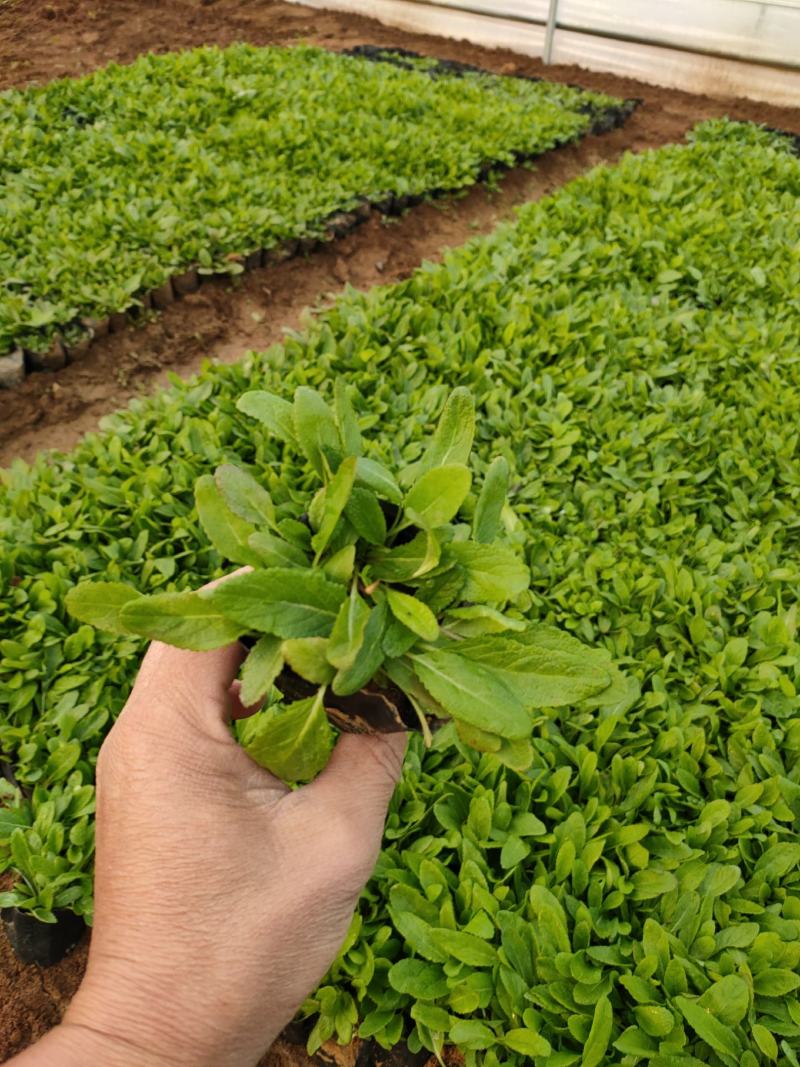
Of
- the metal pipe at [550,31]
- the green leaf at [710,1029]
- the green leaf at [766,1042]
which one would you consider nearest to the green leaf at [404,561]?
the green leaf at [710,1029]

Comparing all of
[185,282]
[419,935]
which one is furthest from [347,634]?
[185,282]

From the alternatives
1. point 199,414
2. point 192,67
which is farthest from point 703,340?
point 192,67

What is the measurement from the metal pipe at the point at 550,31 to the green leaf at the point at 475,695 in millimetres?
11204

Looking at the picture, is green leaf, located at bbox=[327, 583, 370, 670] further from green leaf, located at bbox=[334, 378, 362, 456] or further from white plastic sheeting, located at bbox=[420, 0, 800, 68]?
white plastic sheeting, located at bbox=[420, 0, 800, 68]

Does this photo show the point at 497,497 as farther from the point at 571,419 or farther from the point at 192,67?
the point at 192,67

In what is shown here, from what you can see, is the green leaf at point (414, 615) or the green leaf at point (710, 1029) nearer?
the green leaf at point (414, 615)

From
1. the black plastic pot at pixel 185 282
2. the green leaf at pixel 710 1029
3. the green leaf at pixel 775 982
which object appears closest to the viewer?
the green leaf at pixel 710 1029

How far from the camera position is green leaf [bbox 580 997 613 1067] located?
1.59 m

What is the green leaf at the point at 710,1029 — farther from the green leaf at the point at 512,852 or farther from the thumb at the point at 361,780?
the thumb at the point at 361,780

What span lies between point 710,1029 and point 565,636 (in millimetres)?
959

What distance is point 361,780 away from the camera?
4.79 ft

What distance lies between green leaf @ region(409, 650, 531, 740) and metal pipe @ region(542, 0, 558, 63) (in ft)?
36.8

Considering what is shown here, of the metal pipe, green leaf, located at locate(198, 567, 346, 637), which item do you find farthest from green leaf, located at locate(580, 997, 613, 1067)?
the metal pipe

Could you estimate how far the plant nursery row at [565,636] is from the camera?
177 centimetres
